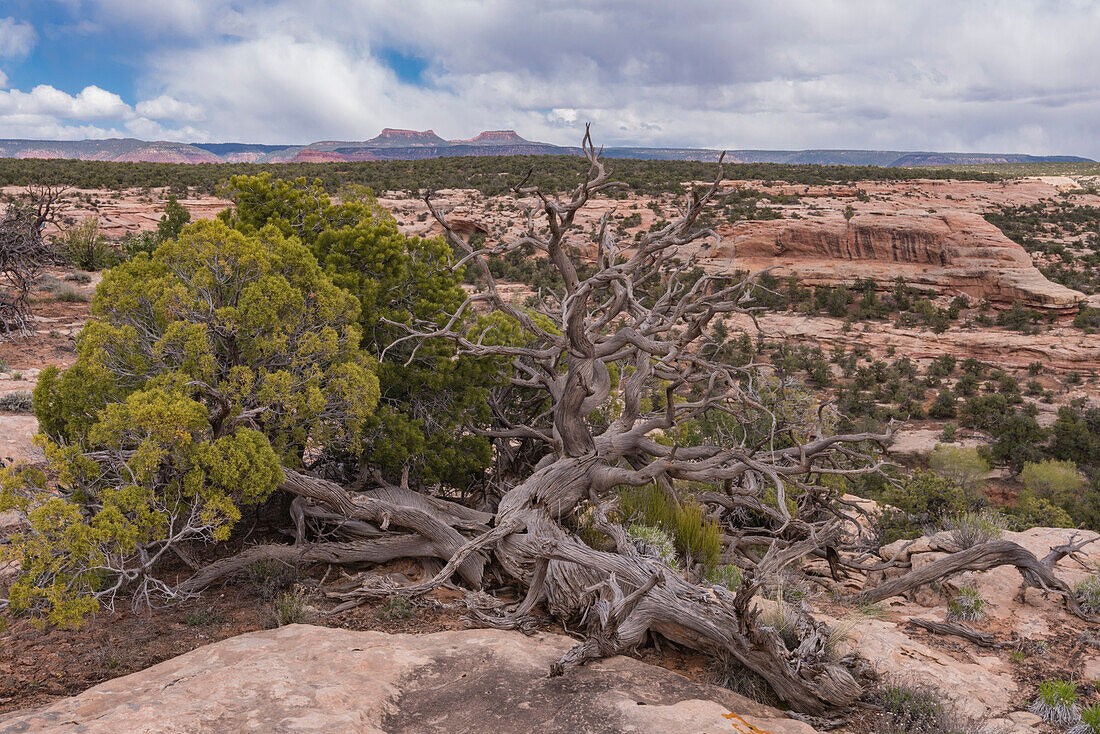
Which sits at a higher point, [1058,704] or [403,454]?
[403,454]

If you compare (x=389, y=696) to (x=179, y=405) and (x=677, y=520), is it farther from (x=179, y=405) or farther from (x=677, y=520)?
(x=677, y=520)

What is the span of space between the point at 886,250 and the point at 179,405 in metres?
39.9

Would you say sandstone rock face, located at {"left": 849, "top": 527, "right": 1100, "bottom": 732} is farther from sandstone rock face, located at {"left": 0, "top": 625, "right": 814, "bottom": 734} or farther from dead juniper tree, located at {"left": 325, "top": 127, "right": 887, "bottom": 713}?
sandstone rock face, located at {"left": 0, "top": 625, "right": 814, "bottom": 734}

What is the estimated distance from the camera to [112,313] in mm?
5277

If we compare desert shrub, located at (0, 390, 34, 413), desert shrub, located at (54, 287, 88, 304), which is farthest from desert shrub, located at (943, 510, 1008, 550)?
desert shrub, located at (54, 287, 88, 304)

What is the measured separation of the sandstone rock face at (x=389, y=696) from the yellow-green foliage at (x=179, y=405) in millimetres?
956

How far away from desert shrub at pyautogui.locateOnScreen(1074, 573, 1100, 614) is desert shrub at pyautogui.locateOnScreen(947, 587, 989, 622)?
862 mm

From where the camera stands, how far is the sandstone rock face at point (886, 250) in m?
33.8

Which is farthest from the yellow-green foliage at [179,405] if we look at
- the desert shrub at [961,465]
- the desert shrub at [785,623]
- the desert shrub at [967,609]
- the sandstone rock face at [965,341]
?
the sandstone rock face at [965,341]

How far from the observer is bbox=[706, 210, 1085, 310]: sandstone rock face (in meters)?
33.8

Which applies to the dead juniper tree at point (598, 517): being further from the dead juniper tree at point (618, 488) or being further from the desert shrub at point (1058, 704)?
the desert shrub at point (1058, 704)

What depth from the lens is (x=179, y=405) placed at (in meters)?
4.36

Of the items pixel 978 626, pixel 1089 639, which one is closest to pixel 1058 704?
pixel 978 626

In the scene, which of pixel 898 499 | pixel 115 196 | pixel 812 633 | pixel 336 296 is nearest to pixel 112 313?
pixel 336 296
